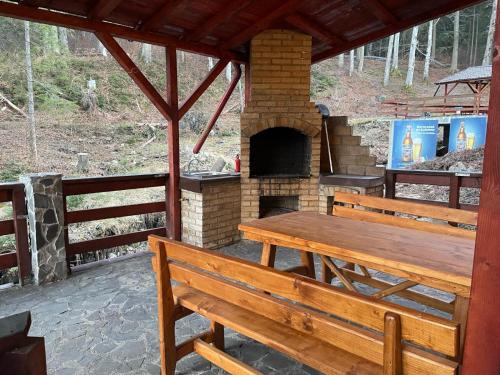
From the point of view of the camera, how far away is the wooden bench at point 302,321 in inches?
47.9

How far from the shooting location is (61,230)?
151 inches

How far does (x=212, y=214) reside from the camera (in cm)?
494

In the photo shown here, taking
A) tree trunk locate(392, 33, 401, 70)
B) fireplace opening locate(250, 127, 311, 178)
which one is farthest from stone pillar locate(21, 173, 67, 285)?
tree trunk locate(392, 33, 401, 70)

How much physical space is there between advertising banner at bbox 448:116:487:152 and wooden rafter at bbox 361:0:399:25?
674 cm

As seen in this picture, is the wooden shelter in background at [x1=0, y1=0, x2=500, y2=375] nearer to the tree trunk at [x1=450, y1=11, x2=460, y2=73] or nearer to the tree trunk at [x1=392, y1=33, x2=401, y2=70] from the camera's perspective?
the tree trunk at [x1=392, y1=33, x2=401, y2=70]

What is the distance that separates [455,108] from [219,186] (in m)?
13.5

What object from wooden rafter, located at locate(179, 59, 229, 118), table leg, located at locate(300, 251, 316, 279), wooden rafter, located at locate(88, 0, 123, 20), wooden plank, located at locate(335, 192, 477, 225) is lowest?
table leg, located at locate(300, 251, 316, 279)

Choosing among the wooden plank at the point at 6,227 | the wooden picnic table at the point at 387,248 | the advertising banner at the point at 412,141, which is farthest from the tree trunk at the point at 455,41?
the wooden plank at the point at 6,227

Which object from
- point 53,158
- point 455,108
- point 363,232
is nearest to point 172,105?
point 363,232

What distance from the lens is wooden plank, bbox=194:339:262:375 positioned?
1.86 m

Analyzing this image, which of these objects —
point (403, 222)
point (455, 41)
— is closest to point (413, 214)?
point (403, 222)

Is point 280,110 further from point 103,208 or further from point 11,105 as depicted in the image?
point 11,105

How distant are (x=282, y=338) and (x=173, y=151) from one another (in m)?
3.44

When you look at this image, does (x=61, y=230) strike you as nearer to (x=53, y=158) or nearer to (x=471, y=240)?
(x=471, y=240)
